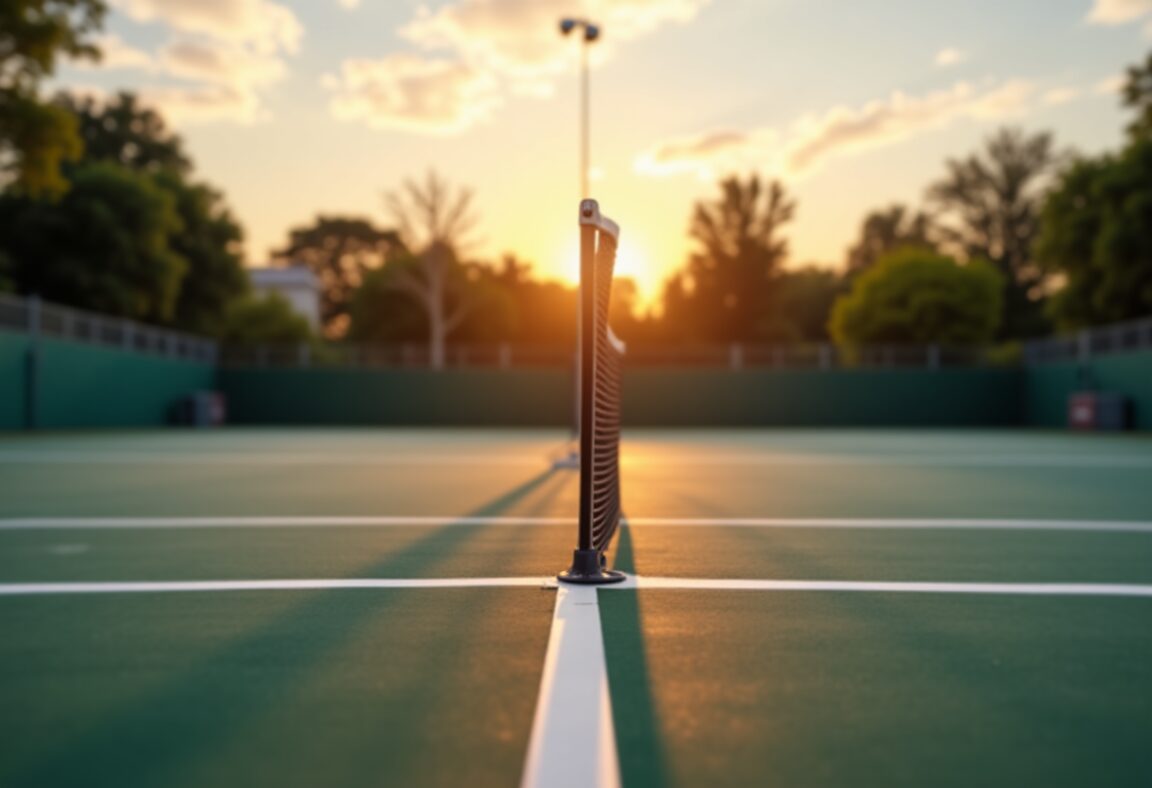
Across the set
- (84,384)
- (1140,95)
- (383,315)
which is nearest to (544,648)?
(84,384)

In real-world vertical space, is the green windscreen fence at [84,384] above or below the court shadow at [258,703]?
above

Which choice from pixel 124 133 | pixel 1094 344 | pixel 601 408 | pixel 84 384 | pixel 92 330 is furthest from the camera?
pixel 124 133

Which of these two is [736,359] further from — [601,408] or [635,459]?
[601,408]

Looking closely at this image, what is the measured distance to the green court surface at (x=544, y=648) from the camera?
7.84 feet

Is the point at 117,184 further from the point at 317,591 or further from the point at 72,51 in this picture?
the point at 317,591

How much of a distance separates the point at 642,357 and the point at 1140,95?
2336 cm

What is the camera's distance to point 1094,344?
30641mm

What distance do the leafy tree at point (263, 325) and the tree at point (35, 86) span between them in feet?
81.7

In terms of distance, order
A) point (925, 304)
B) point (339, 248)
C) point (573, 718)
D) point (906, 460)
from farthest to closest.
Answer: point (339, 248) → point (925, 304) → point (906, 460) → point (573, 718)

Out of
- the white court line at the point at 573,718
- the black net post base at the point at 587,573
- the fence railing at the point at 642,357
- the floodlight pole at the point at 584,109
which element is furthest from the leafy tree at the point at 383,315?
the white court line at the point at 573,718

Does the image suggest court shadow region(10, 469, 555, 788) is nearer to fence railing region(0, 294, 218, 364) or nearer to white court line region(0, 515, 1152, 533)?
white court line region(0, 515, 1152, 533)

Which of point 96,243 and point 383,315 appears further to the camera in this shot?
point 383,315

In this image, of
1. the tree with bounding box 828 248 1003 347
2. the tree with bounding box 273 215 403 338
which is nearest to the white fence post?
the tree with bounding box 828 248 1003 347

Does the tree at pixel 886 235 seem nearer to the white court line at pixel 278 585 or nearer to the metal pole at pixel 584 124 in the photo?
the metal pole at pixel 584 124
